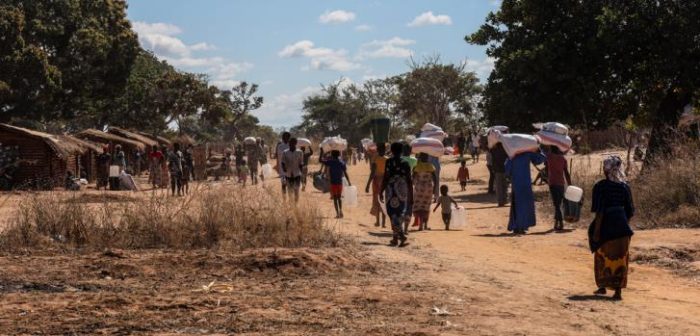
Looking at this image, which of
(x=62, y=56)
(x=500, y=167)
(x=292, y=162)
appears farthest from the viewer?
(x=62, y=56)

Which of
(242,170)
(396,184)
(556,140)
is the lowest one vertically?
(396,184)

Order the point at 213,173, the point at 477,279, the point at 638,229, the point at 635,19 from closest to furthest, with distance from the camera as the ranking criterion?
the point at 477,279 < the point at 638,229 < the point at 635,19 < the point at 213,173

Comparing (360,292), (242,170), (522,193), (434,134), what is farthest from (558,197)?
(242,170)

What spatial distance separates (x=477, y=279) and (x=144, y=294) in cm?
361

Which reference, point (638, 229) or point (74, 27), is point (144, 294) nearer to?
point (638, 229)

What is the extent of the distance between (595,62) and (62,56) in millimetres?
27451

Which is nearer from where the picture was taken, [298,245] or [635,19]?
[298,245]

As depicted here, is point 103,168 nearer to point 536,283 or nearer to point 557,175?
point 557,175

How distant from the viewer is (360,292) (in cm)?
920

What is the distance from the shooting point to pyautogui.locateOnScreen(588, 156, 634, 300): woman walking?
926cm

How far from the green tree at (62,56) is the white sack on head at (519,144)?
1016 inches

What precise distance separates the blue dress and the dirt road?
0.30 m

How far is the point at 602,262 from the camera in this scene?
9.38 m

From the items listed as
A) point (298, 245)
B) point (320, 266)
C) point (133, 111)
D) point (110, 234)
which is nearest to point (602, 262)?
point (320, 266)
